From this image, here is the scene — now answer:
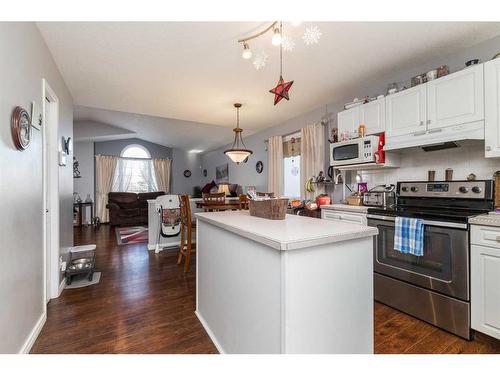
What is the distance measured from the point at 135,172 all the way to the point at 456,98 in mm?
8294

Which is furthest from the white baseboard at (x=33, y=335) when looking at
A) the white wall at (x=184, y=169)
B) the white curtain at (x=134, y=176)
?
the white wall at (x=184, y=169)

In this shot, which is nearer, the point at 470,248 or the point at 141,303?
the point at 470,248

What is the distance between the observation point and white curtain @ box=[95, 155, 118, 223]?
7500 mm

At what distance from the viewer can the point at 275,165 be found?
4.69 metres

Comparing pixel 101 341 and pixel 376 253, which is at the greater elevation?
pixel 376 253

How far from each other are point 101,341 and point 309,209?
8.30 feet

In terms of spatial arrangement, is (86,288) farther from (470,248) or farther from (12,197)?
(470,248)

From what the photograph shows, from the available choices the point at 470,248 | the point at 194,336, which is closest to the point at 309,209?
the point at 470,248

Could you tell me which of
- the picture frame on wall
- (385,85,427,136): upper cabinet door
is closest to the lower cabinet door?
(385,85,427,136): upper cabinet door

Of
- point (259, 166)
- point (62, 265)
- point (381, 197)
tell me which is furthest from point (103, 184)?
point (381, 197)

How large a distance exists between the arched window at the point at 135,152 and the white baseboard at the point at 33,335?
6.92 meters

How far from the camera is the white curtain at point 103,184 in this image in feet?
24.6

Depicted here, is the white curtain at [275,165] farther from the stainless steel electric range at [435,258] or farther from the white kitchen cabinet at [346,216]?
the stainless steel electric range at [435,258]

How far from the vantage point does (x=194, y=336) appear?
180cm
